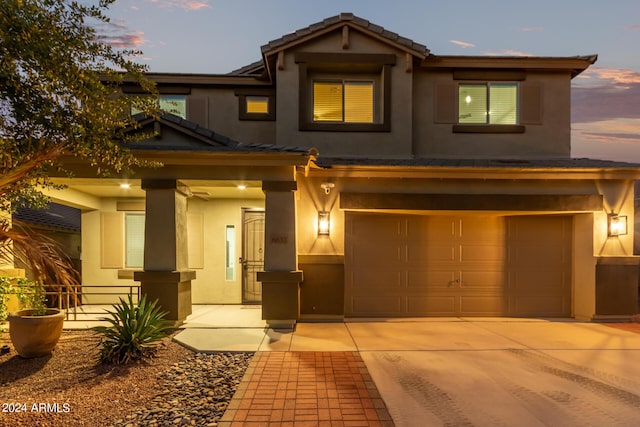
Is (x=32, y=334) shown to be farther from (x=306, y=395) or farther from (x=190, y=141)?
(x=306, y=395)

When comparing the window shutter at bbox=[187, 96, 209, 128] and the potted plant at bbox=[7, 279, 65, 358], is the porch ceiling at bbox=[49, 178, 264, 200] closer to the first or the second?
the window shutter at bbox=[187, 96, 209, 128]

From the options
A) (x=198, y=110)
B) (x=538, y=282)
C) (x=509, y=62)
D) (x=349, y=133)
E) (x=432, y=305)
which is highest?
(x=509, y=62)

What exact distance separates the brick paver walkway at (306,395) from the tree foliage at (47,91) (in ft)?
14.9

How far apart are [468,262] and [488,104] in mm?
5102

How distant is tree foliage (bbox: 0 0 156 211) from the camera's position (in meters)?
5.75

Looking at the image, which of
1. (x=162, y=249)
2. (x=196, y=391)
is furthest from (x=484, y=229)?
(x=196, y=391)

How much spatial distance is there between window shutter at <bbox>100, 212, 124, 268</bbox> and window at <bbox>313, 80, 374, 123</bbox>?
6.66 m

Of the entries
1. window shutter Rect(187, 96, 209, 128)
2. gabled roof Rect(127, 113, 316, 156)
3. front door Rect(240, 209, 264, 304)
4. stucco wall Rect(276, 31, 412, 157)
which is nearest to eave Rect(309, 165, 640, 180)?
gabled roof Rect(127, 113, 316, 156)

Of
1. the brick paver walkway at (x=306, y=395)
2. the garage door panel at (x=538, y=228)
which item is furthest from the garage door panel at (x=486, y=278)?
the brick paver walkway at (x=306, y=395)

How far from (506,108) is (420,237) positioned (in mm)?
5294

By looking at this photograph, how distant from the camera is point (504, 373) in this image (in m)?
6.11

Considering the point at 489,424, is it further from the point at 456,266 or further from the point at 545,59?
the point at 545,59

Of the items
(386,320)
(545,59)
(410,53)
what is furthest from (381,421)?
(545,59)

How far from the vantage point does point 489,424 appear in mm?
4500
